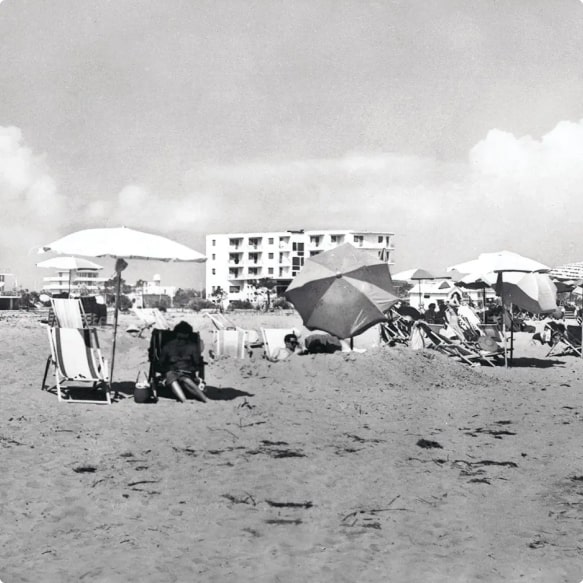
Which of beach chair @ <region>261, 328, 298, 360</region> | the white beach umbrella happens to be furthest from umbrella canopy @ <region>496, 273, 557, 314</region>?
the white beach umbrella

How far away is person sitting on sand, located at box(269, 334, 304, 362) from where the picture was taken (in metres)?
11.3

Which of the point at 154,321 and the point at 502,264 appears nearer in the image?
the point at 502,264

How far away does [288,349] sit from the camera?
463 inches

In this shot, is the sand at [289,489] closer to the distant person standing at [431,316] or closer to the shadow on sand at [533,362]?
the shadow on sand at [533,362]

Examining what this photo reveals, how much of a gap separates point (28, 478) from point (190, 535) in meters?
1.50

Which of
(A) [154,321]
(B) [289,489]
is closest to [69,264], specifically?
(A) [154,321]

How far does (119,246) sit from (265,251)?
8728 centimetres

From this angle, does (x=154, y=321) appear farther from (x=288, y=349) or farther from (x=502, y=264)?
(x=502, y=264)

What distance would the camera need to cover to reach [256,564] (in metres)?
3.41

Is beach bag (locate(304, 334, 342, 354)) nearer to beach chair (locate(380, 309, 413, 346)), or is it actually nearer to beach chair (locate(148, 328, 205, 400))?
beach chair (locate(380, 309, 413, 346))

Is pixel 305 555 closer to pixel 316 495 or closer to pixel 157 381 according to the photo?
pixel 316 495

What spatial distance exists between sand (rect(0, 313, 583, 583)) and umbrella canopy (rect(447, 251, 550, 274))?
341 cm

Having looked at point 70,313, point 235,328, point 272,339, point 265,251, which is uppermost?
point 265,251

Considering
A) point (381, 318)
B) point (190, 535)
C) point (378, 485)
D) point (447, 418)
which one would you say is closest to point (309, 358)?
point (381, 318)
